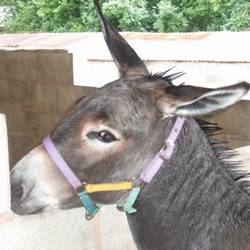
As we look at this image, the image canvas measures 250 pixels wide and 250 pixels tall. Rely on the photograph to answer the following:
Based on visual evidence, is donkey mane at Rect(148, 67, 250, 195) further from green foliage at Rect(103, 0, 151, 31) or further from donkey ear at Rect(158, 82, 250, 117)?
green foliage at Rect(103, 0, 151, 31)

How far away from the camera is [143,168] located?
1.96 m

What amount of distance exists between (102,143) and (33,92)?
4.65 m

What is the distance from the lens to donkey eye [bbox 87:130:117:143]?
186 cm

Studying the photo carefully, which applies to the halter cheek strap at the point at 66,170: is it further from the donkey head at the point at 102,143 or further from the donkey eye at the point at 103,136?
the donkey eye at the point at 103,136

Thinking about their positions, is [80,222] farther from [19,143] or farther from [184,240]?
[19,143]

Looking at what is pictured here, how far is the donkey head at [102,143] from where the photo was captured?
1.87 metres

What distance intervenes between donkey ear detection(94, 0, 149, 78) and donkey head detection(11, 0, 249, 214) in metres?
0.29

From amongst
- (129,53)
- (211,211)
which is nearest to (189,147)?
(211,211)

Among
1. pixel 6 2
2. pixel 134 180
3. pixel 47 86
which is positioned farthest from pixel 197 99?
pixel 6 2

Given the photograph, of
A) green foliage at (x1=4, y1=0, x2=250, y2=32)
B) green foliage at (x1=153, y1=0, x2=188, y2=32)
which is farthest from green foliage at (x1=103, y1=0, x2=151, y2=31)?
green foliage at (x1=153, y1=0, x2=188, y2=32)

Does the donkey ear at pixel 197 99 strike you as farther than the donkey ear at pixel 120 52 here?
No

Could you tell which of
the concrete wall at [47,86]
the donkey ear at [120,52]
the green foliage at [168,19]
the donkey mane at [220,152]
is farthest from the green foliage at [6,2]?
the donkey mane at [220,152]

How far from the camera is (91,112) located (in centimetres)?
186

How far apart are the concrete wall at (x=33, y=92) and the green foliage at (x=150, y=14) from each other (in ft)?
10.8
